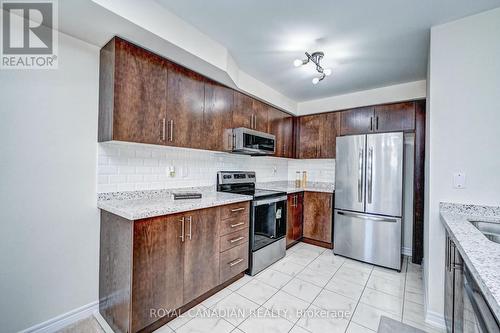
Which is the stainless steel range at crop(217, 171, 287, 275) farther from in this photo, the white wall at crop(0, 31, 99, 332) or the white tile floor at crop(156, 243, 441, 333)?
the white wall at crop(0, 31, 99, 332)

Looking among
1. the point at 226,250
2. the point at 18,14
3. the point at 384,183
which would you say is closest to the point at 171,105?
the point at 18,14

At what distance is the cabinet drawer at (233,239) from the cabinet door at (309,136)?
202 cm

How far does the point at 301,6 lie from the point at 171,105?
54.5 inches

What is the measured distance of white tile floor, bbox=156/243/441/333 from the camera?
5.92ft

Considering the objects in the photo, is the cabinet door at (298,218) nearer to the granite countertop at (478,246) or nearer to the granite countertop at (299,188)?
the granite countertop at (299,188)

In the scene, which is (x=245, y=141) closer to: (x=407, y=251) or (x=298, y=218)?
(x=298, y=218)

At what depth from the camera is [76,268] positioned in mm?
1827

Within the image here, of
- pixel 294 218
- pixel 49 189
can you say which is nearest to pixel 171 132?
pixel 49 189

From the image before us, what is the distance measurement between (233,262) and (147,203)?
1114mm

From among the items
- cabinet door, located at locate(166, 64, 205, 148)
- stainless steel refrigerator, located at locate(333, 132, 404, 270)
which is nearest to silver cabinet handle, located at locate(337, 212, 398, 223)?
stainless steel refrigerator, located at locate(333, 132, 404, 270)

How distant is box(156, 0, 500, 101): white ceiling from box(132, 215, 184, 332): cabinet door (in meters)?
1.71

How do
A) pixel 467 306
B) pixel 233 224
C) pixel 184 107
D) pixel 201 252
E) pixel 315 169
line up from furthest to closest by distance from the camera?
1. pixel 315 169
2. pixel 233 224
3. pixel 184 107
4. pixel 201 252
5. pixel 467 306

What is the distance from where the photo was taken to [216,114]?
260 cm

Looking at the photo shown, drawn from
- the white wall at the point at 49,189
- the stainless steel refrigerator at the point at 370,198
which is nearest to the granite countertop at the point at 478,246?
the stainless steel refrigerator at the point at 370,198
